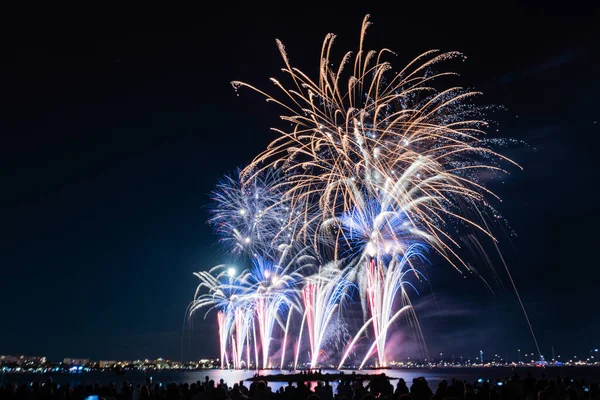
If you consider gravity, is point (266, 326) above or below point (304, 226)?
below

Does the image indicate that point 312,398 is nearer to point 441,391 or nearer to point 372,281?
point 441,391

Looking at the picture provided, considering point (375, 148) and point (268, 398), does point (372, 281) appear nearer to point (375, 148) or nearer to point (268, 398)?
point (375, 148)

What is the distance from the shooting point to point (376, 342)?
41.3 m

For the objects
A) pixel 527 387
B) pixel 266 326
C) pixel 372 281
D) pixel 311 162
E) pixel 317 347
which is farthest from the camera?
pixel 266 326

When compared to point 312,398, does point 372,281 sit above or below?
above

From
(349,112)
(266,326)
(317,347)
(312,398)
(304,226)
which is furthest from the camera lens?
(266,326)

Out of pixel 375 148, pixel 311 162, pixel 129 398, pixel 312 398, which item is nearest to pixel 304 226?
pixel 311 162

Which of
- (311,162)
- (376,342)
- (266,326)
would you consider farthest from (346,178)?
(266,326)

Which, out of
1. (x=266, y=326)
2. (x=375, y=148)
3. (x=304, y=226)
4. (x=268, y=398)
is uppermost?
(x=375, y=148)

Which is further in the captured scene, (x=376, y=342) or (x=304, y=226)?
(x=376, y=342)

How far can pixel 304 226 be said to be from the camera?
35969 mm

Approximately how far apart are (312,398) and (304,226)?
28.0m

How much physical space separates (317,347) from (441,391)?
105 ft

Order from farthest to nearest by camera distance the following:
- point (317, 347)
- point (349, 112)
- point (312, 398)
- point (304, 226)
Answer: point (317, 347)
point (304, 226)
point (349, 112)
point (312, 398)
